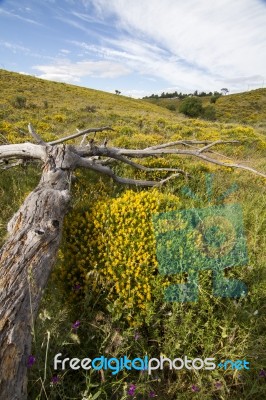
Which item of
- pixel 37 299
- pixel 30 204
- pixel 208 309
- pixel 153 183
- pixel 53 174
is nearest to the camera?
pixel 37 299

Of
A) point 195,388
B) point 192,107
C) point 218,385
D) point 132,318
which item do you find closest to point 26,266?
point 132,318

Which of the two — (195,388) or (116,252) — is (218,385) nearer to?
(195,388)

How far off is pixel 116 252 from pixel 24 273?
911 millimetres

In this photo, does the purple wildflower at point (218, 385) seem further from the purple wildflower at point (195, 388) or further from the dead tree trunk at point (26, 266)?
the dead tree trunk at point (26, 266)

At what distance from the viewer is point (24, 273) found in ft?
6.23

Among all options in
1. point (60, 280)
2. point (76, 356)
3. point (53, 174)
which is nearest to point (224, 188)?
point (53, 174)

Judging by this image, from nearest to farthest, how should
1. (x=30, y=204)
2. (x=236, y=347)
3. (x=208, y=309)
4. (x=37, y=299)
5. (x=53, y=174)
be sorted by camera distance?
(x=37, y=299) → (x=236, y=347) → (x=208, y=309) → (x=30, y=204) → (x=53, y=174)

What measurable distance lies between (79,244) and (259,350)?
1805 millimetres

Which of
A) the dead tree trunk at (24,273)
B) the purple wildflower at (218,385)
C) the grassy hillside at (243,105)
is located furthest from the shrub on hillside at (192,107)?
the purple wildflower at (218,385)

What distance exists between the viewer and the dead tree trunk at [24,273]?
1.50 meters

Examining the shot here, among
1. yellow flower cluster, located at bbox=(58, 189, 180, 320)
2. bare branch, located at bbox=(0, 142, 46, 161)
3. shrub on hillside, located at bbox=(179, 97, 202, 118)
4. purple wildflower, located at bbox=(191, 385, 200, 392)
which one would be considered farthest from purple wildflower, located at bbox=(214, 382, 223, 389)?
shrub on hillside, located at bbox=(179, 97, 202, 118)

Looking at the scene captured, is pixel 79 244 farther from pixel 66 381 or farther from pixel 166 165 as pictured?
pixel 166 165

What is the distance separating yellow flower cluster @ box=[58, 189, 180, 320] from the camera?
249 cm

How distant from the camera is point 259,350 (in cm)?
222
